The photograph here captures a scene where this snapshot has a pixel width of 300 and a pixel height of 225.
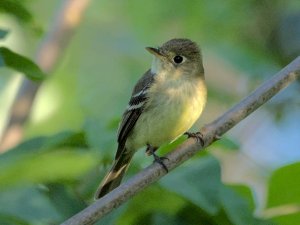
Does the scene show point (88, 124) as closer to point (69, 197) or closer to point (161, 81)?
point (69, 197)

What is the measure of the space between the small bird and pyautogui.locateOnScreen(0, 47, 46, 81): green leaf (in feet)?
3.72

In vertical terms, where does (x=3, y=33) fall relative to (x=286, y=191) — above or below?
above

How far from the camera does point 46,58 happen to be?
3861 mm

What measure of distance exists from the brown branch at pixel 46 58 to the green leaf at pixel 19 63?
82cm

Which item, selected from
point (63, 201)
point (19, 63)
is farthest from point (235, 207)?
point (19, 63)

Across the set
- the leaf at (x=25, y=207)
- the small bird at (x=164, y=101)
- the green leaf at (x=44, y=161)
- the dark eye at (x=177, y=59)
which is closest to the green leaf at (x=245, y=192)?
the green leaf at (x=44, y=161)

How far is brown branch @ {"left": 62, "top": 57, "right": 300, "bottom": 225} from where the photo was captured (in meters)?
2.40

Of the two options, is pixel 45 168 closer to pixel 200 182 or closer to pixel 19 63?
pixel 19 63

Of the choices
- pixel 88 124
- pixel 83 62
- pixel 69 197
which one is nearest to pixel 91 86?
pixel 83 62

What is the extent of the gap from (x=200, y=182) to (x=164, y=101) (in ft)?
5.78

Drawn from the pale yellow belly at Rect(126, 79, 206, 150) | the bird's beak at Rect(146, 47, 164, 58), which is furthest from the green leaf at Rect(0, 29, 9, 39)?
the bird's beak at Rect(146, 47, 164, 58)

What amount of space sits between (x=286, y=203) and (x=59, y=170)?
0.78m

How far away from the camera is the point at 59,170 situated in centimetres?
267

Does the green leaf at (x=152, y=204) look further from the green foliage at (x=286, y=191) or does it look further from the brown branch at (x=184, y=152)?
the green foliage at (x=286, y=191)
